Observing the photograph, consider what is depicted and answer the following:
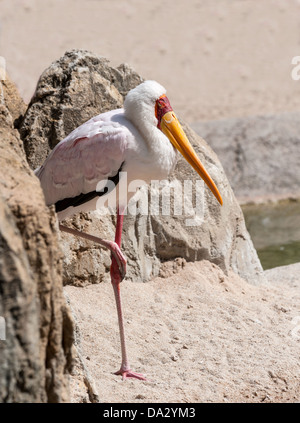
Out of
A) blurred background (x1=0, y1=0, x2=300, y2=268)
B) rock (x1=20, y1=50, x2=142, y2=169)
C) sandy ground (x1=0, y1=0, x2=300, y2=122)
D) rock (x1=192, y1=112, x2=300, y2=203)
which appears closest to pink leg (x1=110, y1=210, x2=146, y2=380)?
rock (x1=20, y1=50, x2=142, y2=169)

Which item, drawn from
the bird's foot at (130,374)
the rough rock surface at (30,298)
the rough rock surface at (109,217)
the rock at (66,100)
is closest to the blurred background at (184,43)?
the rough rock surface at (109,217)

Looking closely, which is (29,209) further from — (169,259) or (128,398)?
(169,259)

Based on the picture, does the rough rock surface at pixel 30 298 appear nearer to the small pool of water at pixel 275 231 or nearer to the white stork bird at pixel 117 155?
the white stork bird at pixel 117 155

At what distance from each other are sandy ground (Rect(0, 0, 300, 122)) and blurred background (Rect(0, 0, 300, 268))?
0.14 feet

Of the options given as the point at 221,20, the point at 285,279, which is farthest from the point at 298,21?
the point at 285,279

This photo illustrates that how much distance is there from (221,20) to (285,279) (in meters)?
31.0

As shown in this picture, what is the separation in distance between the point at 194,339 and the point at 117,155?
4.20ft

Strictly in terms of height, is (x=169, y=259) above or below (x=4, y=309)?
above

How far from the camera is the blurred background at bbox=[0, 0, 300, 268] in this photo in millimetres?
25000

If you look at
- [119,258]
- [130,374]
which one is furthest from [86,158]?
[130,374]

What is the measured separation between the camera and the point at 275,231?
10.6m

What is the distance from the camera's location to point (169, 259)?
561 centimetres

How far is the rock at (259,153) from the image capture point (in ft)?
41.2
